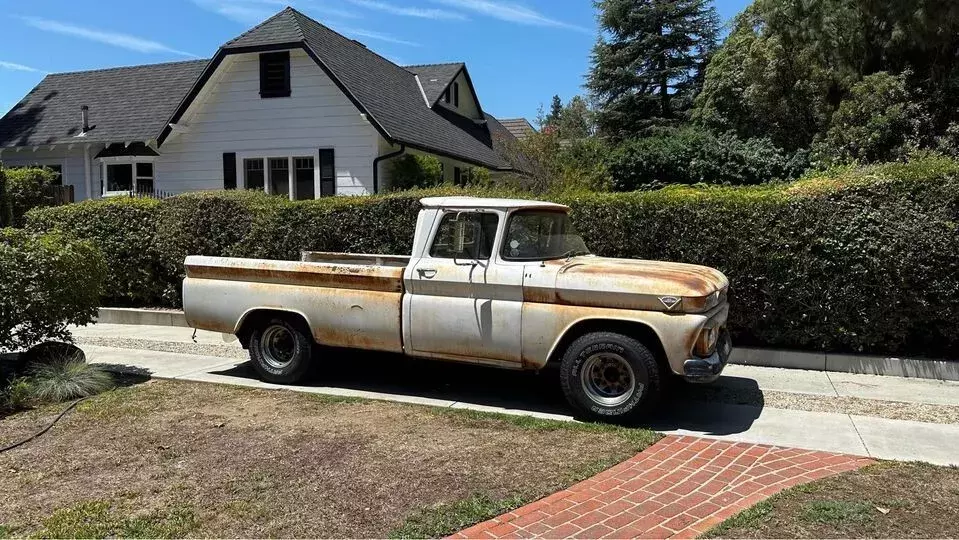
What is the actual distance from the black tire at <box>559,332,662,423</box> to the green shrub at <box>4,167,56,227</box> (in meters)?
17.2

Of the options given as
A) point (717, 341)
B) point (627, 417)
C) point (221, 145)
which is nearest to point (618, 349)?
point (627, 417)

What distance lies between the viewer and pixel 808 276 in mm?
8141

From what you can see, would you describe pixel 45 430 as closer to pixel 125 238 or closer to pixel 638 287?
pixel 638 287

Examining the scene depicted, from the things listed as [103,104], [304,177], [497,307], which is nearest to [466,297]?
[497,307]

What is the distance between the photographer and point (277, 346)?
24.5 feet

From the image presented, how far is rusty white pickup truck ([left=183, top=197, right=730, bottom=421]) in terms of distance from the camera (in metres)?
5.70

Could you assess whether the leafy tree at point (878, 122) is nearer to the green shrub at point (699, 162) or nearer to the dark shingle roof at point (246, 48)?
the green shrub at point (699, 162)

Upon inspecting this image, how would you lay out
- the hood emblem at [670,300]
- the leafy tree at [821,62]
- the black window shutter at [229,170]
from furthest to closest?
the black window shutter at [229,170] < the leafy tree at [821,62] < the hood emblem at [670,300]

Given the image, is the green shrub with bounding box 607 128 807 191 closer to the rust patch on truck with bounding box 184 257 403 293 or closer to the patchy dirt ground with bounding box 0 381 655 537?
the rust patch on truck with bounding box 184 257 403 293

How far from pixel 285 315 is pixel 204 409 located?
1.34m

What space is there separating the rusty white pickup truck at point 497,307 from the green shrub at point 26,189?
13.9 meters

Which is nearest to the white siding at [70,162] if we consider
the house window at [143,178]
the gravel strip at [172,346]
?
the house window at [143,178]

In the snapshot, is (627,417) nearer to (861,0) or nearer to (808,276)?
(808,276)

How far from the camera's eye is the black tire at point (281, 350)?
23.6ft
